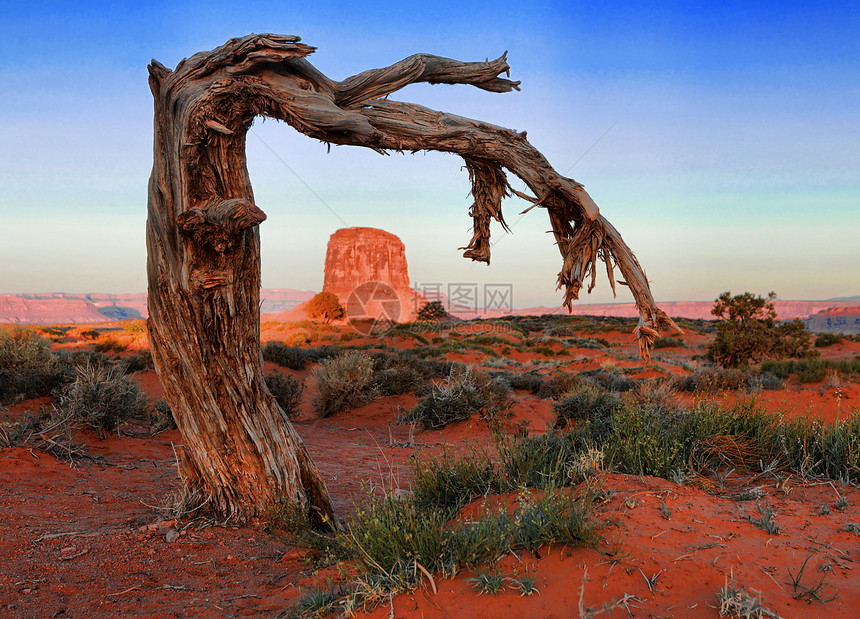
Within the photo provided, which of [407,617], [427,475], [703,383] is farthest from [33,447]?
[703,383]

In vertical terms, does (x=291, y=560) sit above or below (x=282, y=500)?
below

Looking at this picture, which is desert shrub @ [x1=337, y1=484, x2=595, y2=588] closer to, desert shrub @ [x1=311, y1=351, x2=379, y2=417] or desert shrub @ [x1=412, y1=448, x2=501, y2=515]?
desert shrub @ [x1=412, y1=448, x2=501, y2=515]

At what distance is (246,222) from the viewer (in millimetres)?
3510

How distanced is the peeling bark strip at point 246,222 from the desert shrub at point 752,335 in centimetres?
1843

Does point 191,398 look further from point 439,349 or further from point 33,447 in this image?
point 439,349

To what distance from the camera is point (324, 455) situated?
818cm

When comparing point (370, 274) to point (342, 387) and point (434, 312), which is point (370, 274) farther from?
point (342, 387)

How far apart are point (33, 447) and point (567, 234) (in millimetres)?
6868

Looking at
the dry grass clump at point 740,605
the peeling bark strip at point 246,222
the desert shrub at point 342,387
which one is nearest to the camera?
the dry grass clump at point 740,605

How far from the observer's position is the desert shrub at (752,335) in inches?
789

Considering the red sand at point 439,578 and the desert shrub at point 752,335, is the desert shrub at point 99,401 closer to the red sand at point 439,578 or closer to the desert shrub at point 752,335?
the red sand at point 439,578

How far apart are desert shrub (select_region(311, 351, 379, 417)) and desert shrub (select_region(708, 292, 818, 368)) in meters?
14.9

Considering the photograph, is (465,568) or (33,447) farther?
(33,447)

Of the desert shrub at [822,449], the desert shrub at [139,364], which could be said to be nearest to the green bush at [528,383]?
the desert shrub at [822,449]
